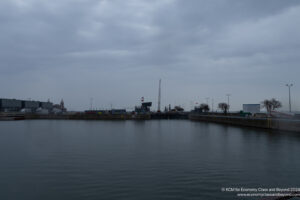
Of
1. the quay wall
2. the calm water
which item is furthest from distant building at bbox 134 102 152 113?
the calm water

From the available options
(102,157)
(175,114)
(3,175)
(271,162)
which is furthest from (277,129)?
(175,114)

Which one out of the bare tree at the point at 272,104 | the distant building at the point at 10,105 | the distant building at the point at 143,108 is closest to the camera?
the bare tree at the point at 272,104

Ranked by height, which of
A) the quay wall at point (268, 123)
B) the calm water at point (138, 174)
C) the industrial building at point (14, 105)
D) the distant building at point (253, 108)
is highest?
the industrial building at point (14, 105)

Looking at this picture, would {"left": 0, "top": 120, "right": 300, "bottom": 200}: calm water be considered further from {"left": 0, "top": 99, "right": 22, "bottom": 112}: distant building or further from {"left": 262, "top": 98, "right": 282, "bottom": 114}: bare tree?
{"left": 0, "top": 99, "right": 22, "bottom": 112}: distant building

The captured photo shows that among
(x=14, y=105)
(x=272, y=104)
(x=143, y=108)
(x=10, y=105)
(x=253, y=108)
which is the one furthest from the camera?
(x=14, y=105)

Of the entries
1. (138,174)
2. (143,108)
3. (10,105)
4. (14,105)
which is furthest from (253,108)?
(14,105)

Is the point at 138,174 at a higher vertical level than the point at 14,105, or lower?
lower

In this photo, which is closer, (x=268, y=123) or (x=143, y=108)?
(x=268, y=123)

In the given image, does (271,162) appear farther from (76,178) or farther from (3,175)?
(3,175)

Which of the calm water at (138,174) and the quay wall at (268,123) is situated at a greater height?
the quay wall at (268,123)

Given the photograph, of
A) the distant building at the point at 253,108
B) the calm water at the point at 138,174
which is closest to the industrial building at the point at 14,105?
the distant building at the point at 253,108

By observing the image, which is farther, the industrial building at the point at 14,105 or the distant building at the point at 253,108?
the industrial building at the point at 14,105

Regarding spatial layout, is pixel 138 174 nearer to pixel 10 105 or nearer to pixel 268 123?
pixel 268 123

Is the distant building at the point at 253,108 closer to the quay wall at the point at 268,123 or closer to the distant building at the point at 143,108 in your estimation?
the quay wall at the point at 268,123
